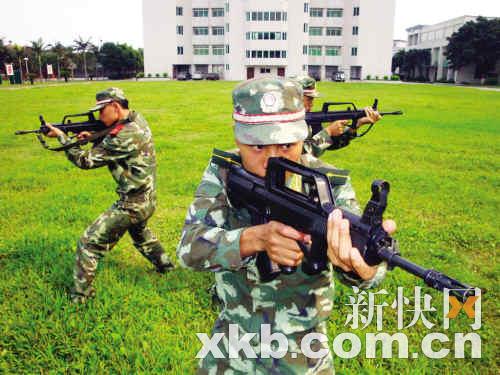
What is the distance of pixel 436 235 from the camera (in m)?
6.36

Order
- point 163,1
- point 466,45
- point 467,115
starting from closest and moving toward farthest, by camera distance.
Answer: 1. point 467,115
2. point 466,45
3. point 163,1

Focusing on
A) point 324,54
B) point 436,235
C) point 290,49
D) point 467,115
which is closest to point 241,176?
point 436,235

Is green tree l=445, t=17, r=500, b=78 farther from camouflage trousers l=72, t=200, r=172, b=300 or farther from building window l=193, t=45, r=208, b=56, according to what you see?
camouflage trousers l=72, t=200, r=172, b=300

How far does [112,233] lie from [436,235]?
15.8ft

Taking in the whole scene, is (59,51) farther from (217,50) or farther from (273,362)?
(273,362)

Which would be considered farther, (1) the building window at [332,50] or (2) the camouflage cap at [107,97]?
(1) the building window at [332,50]

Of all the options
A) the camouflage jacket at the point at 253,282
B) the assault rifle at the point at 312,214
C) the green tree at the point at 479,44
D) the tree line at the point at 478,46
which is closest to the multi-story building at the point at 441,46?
the tree line at the point at 478,46

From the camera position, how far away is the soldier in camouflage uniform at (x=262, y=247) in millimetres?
1832

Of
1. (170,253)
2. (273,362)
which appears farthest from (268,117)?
(170,253)

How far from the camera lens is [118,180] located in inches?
184

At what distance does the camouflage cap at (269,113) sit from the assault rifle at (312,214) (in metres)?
0.15

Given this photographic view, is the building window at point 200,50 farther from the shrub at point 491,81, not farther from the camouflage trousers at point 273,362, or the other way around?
the camouflage trousers at point 273,362

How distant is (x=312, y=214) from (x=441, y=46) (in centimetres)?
10458

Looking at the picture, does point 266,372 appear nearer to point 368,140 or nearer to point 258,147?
point 258,147
